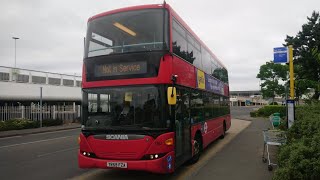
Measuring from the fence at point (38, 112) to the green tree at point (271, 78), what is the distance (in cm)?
3186

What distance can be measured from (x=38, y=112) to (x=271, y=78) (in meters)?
Answer: 38.7

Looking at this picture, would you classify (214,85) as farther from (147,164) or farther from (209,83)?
(147,164)

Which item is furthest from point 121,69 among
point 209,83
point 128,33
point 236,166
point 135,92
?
point 209,83

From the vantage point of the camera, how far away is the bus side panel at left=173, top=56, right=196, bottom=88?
9123 millimetres

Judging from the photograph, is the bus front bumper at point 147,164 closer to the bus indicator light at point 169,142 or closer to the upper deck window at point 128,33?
the bus indicator light at point 169,142

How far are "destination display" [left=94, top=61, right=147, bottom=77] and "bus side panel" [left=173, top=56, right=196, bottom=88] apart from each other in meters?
0.86

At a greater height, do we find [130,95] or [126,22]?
[126,22]

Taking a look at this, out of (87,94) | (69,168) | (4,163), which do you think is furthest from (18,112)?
(87,94)

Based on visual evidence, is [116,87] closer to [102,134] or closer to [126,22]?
[102,134]

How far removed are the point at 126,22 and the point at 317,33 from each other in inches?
1224

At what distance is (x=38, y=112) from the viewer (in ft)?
111


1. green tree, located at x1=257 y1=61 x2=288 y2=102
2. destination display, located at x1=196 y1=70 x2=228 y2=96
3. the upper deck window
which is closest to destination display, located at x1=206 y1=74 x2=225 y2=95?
destination display, located at x1=196 y1=70 x2=228 y2=96

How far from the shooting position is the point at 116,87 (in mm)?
8578

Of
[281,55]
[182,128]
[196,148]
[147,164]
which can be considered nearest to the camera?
[147,164]
